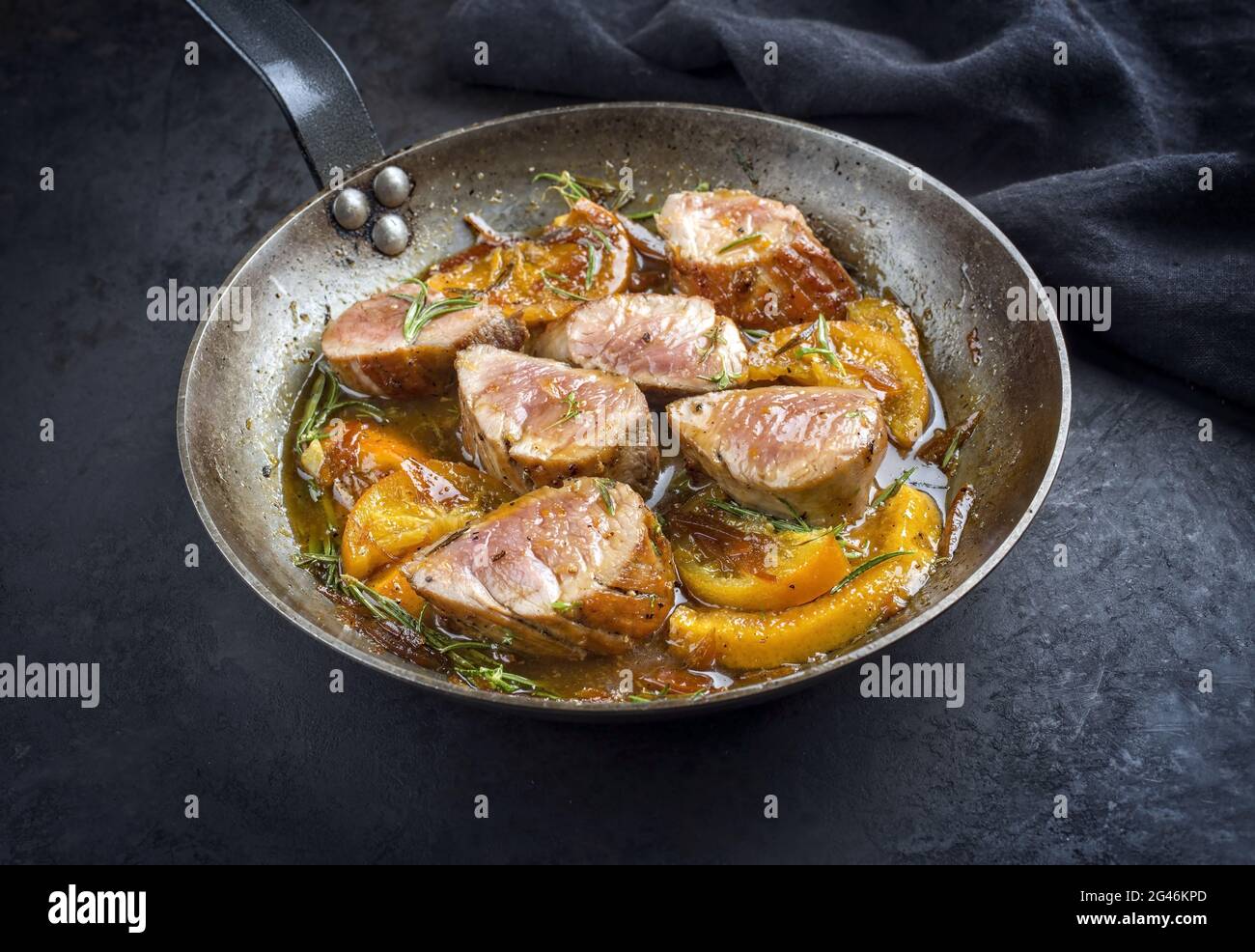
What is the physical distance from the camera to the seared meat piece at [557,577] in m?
2.70

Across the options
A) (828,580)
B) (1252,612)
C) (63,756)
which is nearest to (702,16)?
(828,580)

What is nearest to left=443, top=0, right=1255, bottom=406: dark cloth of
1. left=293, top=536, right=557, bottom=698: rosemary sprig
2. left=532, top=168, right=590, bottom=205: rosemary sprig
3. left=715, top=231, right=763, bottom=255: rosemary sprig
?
left=532, top=168, right=590, bottom=205: rosemary sprig

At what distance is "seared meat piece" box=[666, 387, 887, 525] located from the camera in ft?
9.43

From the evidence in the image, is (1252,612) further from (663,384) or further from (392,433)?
(392,433)

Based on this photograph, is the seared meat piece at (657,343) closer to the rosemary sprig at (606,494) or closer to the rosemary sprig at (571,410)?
the rosemary sprig at (571,410)

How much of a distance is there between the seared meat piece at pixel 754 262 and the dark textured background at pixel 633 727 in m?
0.91

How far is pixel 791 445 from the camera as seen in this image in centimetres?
290

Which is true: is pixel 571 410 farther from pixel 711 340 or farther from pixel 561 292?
pixel 561 292

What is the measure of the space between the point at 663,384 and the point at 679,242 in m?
0.52

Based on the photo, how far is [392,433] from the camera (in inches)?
131

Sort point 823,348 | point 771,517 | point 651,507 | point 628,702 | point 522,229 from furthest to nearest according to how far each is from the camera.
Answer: point 522,229, point 823,348, point 651,507, point 771,517, point 628,702

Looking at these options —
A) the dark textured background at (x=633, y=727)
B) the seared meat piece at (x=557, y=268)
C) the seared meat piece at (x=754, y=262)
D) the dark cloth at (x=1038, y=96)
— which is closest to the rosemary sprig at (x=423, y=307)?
the seared meat piece at (x=557, y=268)

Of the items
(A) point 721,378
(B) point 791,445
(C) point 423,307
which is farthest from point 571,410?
(C) point 423,307

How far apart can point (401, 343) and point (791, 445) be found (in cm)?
116
